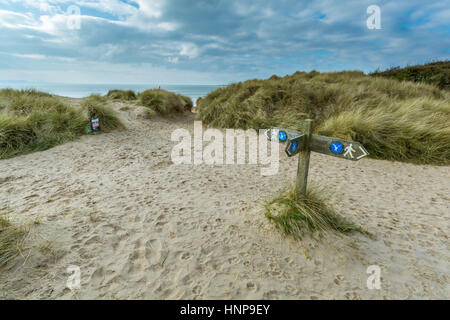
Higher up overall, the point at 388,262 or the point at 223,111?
the point at 223,111

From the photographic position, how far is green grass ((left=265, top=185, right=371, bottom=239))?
2.65m

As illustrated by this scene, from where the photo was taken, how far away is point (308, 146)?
2684mm

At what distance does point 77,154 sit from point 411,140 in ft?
A: 27.3

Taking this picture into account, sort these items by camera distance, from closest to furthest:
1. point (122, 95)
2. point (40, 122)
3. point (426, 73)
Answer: point (40, 122) → point (122, 95) → point (426, 73)

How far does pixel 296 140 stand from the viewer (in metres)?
2.51

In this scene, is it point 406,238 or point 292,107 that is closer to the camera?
point 406,238

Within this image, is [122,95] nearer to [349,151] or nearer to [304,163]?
[304,163]

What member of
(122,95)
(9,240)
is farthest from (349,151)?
(122,95)

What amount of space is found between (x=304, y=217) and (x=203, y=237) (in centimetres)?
118

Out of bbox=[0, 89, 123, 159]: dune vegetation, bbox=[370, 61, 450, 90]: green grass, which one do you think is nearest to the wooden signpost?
bbox=[0, 89, 123, 159]: dune vegetation

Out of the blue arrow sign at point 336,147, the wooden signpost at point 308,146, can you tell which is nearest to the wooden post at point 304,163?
the wooden signpost at point 308,146
